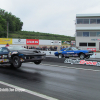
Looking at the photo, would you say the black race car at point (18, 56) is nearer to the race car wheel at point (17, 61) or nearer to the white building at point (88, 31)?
the race car wheel at point (17, 61)

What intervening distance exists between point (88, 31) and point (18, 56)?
30.4m

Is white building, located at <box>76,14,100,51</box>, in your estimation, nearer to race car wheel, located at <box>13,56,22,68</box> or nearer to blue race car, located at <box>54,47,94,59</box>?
blue race car, located at <box>54,47,94,59</box>

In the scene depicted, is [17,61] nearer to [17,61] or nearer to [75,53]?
[17,61]

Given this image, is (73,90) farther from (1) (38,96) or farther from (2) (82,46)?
(2) (82,46)

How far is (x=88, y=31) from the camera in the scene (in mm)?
36750

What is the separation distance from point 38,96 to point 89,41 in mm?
33948

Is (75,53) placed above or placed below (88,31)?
below

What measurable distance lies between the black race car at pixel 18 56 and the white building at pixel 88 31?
28209 mm

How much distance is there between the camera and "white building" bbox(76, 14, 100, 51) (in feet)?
119

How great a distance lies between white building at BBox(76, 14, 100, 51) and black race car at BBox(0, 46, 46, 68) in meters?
28.2

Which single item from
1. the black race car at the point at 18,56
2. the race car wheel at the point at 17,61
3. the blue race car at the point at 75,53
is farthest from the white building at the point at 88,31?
the race car wheel at the point at 17,61

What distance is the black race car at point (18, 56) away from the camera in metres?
9.05

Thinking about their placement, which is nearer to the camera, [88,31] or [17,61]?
[17,61]

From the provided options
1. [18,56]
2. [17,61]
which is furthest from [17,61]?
[18,56]
